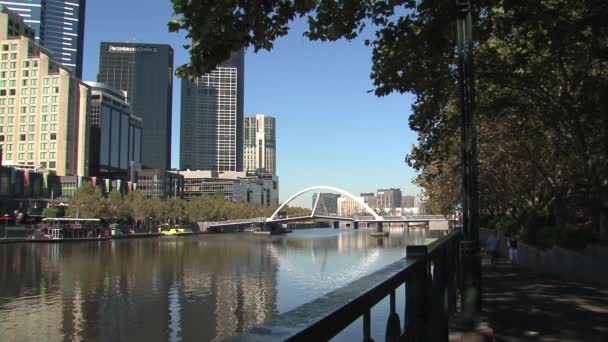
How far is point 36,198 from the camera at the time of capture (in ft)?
413

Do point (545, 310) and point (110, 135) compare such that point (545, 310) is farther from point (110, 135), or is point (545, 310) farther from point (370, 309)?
point (110, 135)

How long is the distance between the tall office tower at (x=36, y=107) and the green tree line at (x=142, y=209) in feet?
64.4

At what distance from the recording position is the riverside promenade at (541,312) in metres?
9.70

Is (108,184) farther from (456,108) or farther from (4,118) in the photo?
(456,108)

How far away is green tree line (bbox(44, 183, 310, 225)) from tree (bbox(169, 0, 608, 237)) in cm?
9449

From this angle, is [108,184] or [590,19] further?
[108,184]

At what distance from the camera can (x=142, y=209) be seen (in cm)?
13138

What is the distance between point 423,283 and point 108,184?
513ft

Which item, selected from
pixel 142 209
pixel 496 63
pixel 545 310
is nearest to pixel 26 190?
pixel 142 209

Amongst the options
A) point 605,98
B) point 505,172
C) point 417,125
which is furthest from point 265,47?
point 505,172

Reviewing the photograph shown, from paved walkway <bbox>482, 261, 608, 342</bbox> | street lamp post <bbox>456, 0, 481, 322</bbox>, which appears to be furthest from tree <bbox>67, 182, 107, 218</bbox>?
street lamp post <bbox>456, 0, 481, 322</bbox>

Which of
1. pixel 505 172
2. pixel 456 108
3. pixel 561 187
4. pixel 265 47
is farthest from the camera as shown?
pixel 505 172

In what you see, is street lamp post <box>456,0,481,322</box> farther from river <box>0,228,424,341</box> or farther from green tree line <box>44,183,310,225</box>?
green tree line <box>44,183,310,225</box>

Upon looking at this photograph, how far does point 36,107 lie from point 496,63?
147874mm
